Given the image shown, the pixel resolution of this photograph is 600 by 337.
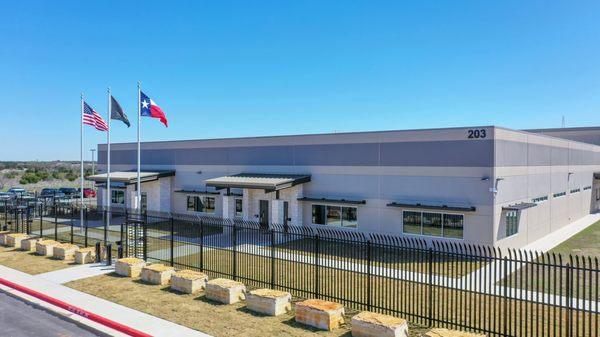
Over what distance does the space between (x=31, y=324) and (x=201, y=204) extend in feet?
75.5

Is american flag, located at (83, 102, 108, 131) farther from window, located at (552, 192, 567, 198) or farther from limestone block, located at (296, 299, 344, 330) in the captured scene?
window, located at (552, 192, 567, 198)

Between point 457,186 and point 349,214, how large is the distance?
6.79 metres

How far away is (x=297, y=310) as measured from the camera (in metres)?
12.4

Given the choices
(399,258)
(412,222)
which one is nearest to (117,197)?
(412,222)

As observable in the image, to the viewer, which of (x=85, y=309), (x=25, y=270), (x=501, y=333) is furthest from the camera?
(x=25, y=270)

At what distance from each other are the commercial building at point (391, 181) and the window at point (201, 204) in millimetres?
80

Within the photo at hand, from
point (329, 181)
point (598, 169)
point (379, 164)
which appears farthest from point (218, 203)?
point (598, 169)

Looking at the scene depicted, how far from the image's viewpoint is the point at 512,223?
2452cm

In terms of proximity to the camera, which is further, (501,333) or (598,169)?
(598,169)

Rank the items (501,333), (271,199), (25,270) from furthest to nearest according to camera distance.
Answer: (271,199) → (25,270) → (501,333)

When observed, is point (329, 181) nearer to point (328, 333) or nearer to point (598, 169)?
point (328, 333)

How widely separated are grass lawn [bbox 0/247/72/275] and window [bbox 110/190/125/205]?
20.0 metres

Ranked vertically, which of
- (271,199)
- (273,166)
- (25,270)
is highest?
(273,166)

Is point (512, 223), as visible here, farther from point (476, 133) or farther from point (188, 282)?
point (188, 282)
